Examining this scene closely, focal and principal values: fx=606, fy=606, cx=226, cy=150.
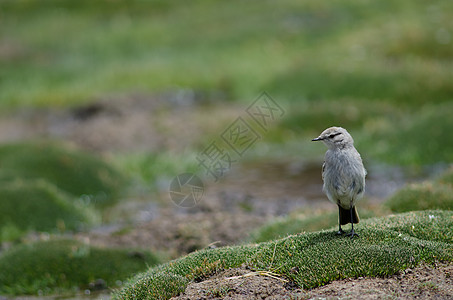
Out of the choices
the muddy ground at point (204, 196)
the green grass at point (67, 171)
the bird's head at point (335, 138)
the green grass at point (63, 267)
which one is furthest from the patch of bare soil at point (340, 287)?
the green grass at point (67, 171)

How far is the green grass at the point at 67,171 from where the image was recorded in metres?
19.1

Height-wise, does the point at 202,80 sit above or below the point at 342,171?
above

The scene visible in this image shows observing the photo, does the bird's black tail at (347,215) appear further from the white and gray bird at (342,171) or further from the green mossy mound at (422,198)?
the green mossy mound at (422,198)

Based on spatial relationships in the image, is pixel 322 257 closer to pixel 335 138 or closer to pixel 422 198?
pixel 335 138

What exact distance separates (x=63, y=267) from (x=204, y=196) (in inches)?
241

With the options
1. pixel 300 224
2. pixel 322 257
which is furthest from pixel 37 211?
pixel 322 257

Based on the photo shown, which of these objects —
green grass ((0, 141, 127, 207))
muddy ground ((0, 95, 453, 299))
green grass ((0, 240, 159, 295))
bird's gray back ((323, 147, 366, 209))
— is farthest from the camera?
green grass ((0, 141, 127, 207))

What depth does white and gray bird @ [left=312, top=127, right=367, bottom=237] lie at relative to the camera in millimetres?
9188

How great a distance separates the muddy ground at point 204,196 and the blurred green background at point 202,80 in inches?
11.5

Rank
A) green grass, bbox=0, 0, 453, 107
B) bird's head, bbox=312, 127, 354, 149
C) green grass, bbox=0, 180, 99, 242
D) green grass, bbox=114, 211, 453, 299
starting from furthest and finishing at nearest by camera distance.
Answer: green grass, bbox=0, 0, 453, 107
green grass, bbox=0, 180, 99, 242
bird's head, bbox=312, 127, 354, 149
green grass, bbox=114, 211, 453, 299

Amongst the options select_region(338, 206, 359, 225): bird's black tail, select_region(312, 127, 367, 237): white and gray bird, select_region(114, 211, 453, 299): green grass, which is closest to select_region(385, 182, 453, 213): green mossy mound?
select_region(114, 211, 453, 299): green grass

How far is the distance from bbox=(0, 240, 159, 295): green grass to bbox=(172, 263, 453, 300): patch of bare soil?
4.54m

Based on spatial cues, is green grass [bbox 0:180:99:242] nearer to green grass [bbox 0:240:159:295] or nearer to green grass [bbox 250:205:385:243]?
green grass [bbox 0:240:159:295]

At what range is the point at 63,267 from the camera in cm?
1338
